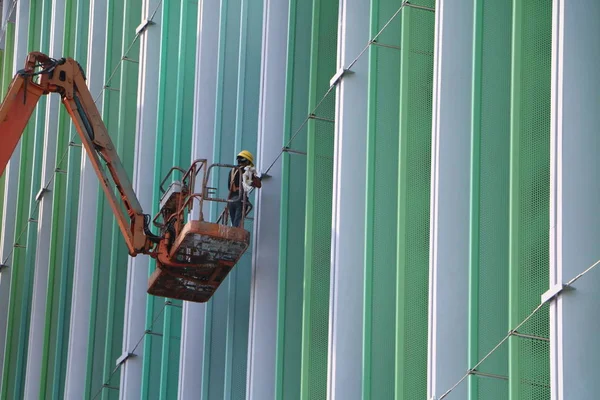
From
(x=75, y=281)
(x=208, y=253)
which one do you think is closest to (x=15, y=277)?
(x=75, y=281)

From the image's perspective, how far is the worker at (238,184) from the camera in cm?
2544

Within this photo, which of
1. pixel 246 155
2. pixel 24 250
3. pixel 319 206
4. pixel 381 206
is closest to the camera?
pixel 381 206

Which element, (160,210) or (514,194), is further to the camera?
(160,210)

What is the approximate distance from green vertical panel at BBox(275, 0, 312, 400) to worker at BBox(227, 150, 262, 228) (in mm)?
539

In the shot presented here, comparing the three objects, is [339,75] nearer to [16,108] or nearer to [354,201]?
[354,201]

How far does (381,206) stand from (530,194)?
4217 millimetres

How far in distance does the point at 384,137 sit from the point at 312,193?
7.47 feet

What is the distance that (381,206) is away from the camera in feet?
71.8

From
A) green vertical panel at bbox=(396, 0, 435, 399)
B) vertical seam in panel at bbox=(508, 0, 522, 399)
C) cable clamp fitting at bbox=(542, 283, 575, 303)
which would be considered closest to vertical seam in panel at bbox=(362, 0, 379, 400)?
green vertical panel at bbox=(396, 0, 435, 399)

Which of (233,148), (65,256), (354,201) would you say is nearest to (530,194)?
(354,201)

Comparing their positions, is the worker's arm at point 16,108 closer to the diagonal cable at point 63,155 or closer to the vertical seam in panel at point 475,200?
the diagonal cable at point 63,155

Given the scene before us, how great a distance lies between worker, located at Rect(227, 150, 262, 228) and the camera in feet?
83.5

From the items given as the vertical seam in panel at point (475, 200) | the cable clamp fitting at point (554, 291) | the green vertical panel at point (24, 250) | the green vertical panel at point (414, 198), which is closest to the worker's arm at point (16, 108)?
the green vertical panel at point (414, 198)

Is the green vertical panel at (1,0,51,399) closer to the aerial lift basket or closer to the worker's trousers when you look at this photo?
the aerial lift basket
